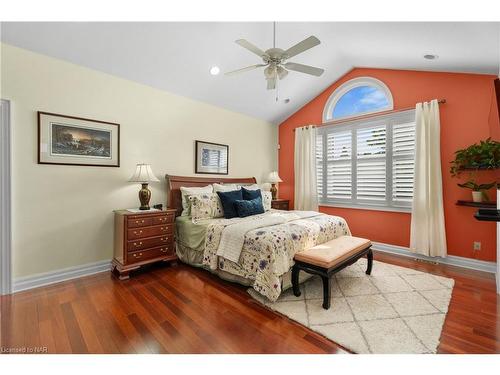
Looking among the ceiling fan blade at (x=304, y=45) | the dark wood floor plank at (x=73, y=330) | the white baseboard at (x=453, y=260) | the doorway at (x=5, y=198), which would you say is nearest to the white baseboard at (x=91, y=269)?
the white baseboard at (x=453, y=260)

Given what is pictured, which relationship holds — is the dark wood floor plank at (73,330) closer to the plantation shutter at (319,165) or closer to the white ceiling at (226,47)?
the white ceiling at (226,47)

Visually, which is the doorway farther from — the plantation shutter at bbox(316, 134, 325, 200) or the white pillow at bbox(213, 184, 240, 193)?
the plantation shutter at bbox(316, 134, 325, 200)

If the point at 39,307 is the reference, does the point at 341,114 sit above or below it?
above

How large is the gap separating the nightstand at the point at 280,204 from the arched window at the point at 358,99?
1942mm

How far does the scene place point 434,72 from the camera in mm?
3645

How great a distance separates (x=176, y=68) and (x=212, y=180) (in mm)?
1943

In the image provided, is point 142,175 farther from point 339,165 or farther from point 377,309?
point 339,165

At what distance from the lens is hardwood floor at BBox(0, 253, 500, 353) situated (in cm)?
175

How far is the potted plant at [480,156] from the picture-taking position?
2910 millimetres

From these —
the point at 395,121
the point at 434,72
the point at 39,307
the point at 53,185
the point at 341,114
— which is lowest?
the point at 39,307
